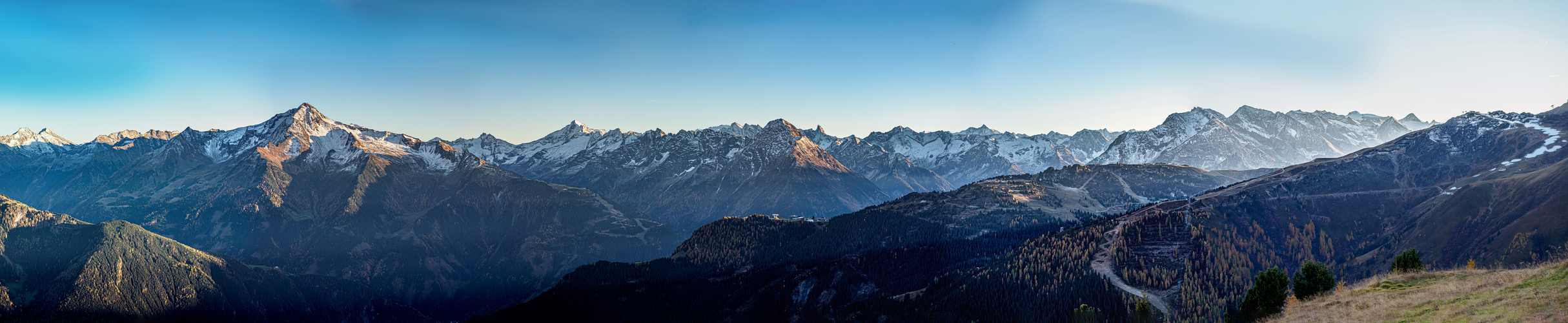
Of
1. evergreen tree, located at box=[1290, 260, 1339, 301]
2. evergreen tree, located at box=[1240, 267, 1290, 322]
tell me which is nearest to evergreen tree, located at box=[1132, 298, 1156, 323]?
evergreen tree, located at box=[1290, 260, 1339, 301]

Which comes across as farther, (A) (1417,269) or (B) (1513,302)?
(A) (1417,269)

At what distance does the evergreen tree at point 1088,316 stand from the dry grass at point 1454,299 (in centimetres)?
9282

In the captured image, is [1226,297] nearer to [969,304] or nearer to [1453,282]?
[969,304]

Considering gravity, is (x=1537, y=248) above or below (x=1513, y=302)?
below

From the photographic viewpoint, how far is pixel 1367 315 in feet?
179

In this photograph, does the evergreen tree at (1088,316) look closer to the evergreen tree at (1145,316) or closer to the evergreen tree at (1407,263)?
the evergreen tree at (1145,316)

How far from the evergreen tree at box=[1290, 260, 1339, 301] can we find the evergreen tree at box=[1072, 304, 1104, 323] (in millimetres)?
72071

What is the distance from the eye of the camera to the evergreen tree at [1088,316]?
161125 millimetres

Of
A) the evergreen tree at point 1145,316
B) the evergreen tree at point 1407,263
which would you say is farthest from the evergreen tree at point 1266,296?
the evergreen tree at point 1145,316

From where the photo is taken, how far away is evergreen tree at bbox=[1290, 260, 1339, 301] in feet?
279

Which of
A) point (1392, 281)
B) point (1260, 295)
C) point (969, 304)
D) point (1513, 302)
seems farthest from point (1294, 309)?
point (969, 304)

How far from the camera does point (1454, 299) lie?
5406cm

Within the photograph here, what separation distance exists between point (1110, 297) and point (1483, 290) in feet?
451

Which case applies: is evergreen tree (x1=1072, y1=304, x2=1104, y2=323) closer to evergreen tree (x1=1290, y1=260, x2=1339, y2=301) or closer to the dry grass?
evergreen tree (x1=1290, y1=260, x2=1339, y2=301)
